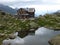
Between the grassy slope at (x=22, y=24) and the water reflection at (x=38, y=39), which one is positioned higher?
the water reflection at (x=38, y=39)

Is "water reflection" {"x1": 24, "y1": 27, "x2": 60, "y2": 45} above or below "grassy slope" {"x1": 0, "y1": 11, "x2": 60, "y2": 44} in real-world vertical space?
above

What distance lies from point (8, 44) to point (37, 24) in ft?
147

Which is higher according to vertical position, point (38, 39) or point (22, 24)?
point (38, 39)

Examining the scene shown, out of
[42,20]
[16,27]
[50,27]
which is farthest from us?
[42,20]

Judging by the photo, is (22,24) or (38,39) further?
(22,24)

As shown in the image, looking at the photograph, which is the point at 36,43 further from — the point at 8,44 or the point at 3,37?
the point at 3,37

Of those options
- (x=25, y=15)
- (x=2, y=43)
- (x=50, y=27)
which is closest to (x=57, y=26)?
(x=50, y=27)

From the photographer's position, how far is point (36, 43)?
53469 millimetres

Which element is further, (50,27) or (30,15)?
(30,15)

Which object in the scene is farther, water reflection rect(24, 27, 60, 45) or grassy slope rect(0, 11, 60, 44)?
grassy slope rect(0, 11, 60, 44)

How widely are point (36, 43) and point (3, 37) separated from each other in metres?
13.3

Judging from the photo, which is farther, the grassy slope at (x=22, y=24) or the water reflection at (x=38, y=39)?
the grassy slope at (x=22, y=24)

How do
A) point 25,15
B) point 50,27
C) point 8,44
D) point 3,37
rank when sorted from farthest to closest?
1. point 25,15
2. point 50,27
3. point 3,37
4. point 8,44

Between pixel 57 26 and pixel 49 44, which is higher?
Answer: pixel 49 44
